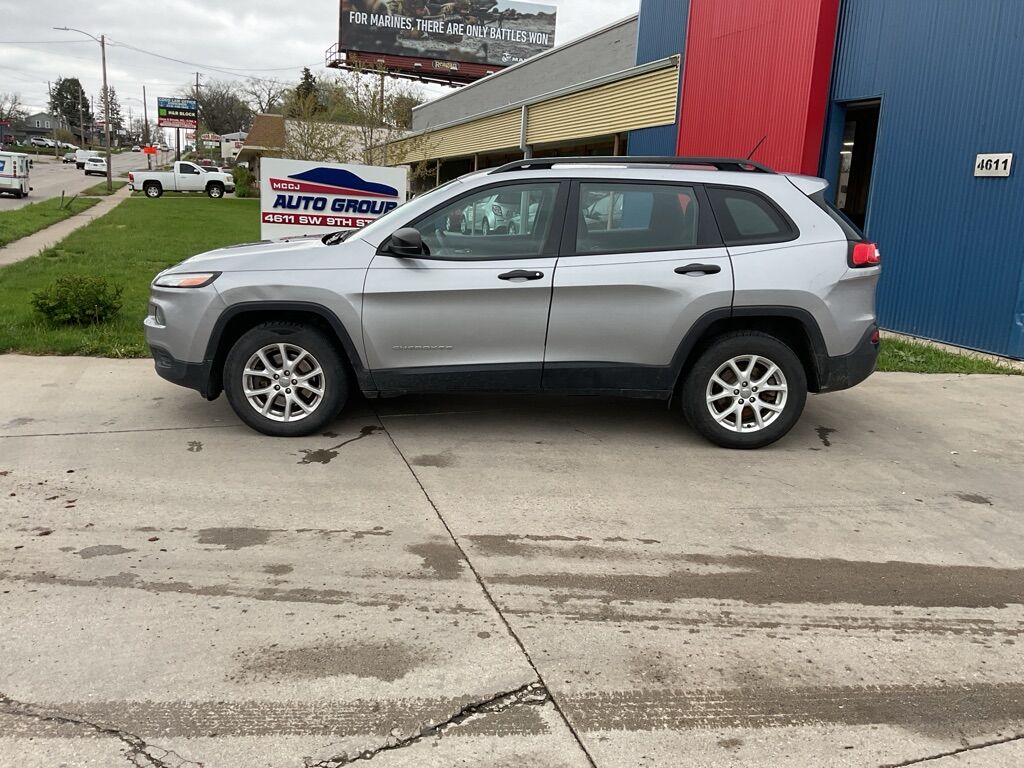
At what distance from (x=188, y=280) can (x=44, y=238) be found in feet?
50.5

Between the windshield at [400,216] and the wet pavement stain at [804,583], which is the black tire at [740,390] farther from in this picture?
the windshield at [400,216]

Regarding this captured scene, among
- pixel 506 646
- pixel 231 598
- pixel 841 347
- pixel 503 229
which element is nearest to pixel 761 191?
pixel 841 347

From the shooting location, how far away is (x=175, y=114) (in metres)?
70.4

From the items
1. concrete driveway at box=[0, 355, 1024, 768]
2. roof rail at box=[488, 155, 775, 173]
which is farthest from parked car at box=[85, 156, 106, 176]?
roof rail at box=[488, 155, 775, 173]

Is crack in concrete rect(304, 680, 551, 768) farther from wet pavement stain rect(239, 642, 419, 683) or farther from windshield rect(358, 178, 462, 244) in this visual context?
windshield rect(358, 178, 462, 244)

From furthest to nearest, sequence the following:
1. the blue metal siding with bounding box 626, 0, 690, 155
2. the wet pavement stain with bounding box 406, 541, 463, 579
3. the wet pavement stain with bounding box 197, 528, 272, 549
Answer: the blue metal siding with bounding box 626, 0, 690, 155 → the wet pavement stain with bounding box 197, 528, 272, 549 → the wet pavement stain with bounding box 406, 541, 463, 579

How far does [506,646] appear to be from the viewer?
3.15 meters

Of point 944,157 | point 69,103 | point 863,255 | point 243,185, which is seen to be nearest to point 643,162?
point 863,255

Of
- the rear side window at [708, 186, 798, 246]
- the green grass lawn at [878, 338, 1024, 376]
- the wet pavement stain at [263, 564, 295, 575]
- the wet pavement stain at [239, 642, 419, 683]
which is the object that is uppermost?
the rear side window at [708, 186, 798, 246]

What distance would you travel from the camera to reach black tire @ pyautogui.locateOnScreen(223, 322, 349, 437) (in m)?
5.40

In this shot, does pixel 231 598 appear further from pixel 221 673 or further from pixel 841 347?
pixel 841 347

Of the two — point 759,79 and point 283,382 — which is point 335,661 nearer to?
point 283,382

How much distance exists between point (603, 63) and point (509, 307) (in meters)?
15.3

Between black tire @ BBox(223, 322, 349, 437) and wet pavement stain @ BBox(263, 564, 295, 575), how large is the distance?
1.89m
